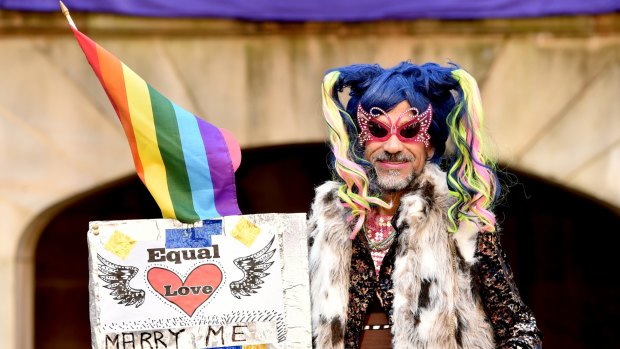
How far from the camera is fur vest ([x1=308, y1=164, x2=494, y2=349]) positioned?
344 centimetres

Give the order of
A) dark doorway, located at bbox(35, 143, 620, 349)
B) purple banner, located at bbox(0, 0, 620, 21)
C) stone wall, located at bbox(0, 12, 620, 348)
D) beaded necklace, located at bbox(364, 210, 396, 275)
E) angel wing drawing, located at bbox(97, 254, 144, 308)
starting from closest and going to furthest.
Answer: angel wing drawing, located at bbox(97, 254, 144, 308), beaded necklace, located at bbox(364, 210, 396, 275), purple banner, located at bbox(0, 0, 620, 21), stone wall, located at bbox(0, 12, 620, 348), dark doorway, located at bbox(35, 143, 620, 349)

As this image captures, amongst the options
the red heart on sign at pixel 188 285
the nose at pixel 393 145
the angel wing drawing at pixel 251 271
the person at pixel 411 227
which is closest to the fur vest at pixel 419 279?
the person at pixel 411 227

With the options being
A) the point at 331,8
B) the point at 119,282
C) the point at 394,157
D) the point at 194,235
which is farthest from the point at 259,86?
the point at 119,282

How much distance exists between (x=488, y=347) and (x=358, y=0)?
2892 millimetres

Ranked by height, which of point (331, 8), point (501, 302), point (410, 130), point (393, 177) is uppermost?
point (331, 8)

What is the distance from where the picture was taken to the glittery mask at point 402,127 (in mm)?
3561

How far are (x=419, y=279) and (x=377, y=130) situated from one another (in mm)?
472

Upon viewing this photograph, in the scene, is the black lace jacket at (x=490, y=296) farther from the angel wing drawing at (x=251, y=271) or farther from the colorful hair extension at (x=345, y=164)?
the angel wing drawing at (x=251, y=271)

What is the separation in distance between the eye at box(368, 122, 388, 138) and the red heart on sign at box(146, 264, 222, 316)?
64cm

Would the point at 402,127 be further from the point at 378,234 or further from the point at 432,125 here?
the point at 378,234

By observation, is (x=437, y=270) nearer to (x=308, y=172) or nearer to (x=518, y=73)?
(x=518, y=73)

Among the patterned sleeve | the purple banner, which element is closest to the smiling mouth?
the patterned sleeve

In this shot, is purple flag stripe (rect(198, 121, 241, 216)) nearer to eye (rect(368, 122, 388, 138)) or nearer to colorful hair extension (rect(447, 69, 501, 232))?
eye (rect(368, 122, 388, 138))

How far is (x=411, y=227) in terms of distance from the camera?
11.6 ft
